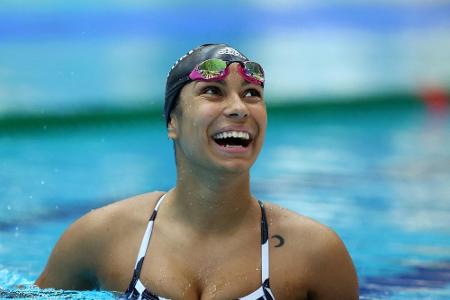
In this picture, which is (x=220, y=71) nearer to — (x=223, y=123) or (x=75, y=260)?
(x=223, y=123)

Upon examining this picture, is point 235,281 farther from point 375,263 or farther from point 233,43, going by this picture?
point 233,43

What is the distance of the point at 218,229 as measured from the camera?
3.16 metres

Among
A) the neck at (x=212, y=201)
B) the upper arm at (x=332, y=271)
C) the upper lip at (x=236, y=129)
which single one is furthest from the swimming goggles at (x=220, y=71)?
the upper arm at (x=332, y=271)

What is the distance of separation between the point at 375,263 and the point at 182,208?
211 centimetres

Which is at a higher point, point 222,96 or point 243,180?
point 222,96

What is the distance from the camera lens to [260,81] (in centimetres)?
309

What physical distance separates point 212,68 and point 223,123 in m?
0.20

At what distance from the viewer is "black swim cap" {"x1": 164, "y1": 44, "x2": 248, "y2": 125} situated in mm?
3139

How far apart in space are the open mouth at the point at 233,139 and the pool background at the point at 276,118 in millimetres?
688

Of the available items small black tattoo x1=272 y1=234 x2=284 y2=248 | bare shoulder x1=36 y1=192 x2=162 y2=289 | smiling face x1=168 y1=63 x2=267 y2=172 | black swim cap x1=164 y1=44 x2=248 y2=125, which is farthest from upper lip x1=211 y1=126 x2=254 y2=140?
bare shoulder x1=36 y1=192 x2=162 y2=289

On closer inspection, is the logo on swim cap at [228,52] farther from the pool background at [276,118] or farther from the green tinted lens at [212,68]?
the pool background at [276,118]

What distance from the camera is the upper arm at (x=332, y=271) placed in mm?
3086

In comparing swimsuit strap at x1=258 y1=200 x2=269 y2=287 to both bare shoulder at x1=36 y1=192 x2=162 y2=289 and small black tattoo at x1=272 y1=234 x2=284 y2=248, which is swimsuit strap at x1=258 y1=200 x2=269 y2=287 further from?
bare shoulder at x1=36 y1=192 x2=162 y2=289

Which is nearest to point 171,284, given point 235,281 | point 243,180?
point 235,281
